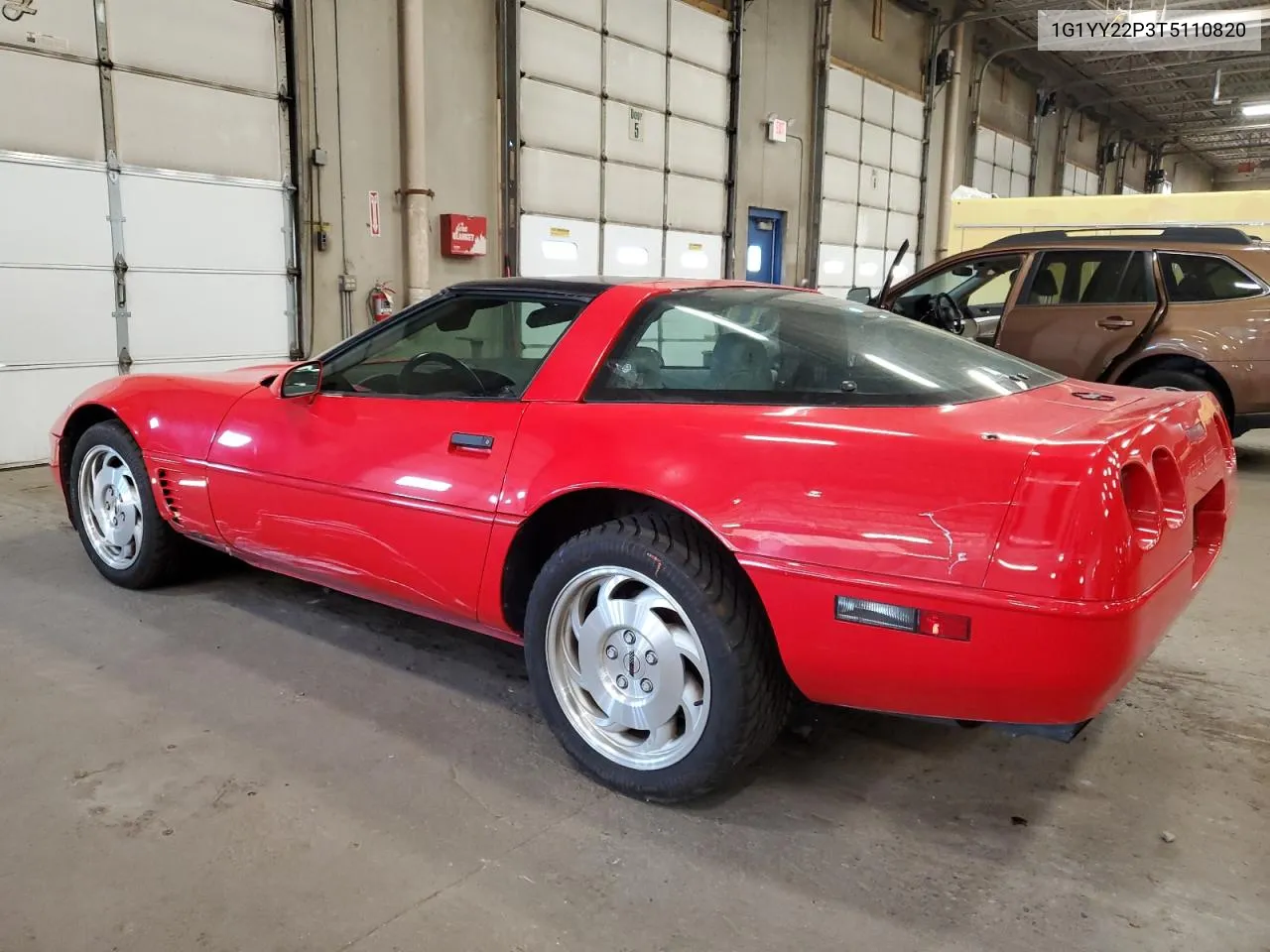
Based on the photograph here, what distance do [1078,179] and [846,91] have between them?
1175 centimetres

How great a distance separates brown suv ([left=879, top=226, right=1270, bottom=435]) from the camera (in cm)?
595

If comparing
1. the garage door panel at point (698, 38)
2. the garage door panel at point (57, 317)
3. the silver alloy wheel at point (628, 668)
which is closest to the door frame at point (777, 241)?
the garage door panel at point (698, 38)

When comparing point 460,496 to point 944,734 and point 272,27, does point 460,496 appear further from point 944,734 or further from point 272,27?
point 272,27

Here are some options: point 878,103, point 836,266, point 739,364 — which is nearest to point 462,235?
point 739,364

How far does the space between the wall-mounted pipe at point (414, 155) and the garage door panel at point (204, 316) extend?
47.9 inches

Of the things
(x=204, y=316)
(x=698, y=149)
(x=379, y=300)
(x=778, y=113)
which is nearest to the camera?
(x=204, y=316)

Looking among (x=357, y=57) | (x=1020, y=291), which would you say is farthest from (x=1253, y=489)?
(x=357, y=57)

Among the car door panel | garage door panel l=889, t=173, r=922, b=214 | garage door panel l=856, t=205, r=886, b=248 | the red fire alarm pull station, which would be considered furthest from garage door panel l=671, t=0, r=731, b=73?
the car door panel

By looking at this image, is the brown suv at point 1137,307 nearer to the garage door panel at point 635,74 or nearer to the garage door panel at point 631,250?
the garage door panel at point 631,250

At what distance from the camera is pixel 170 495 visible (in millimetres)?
3303

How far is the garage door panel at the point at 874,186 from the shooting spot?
14.5 meters

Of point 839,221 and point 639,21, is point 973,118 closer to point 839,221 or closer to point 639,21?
point 839,221

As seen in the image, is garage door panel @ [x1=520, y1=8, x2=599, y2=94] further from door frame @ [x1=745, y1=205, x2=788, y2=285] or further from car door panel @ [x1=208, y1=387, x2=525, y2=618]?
car door panel @ [x1=208, y1=387, x2=525, y2=618]

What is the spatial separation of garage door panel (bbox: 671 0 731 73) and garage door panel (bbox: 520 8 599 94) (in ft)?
4.79
